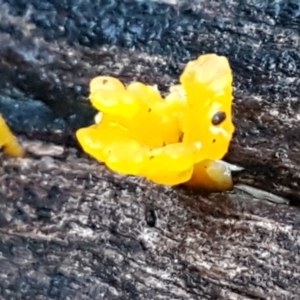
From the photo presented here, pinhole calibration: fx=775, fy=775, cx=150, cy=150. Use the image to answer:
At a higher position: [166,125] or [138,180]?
[166,125]

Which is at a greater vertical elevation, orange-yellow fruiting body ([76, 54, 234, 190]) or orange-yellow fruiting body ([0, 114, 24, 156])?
orange-yellow fruiting body ([76, 54, 234, 190])

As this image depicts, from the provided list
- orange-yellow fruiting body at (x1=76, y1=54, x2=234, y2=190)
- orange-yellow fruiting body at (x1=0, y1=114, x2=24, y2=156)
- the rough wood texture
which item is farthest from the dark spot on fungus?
orange-yellow fruiting body at (x1=0, y1=114, x2=24, y2=156)

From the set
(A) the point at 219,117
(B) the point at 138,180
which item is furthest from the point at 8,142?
(A) the point at 219,117

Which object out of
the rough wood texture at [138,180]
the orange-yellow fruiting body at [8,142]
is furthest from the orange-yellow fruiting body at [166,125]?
the orange-yellow fruiting body at [8,142]

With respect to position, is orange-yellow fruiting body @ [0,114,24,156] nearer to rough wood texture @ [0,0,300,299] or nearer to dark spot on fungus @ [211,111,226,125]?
rough wood texture @ [0,0,300,299]

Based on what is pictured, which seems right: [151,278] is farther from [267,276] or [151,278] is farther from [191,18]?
[191,18]

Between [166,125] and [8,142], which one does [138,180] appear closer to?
[166,125]
